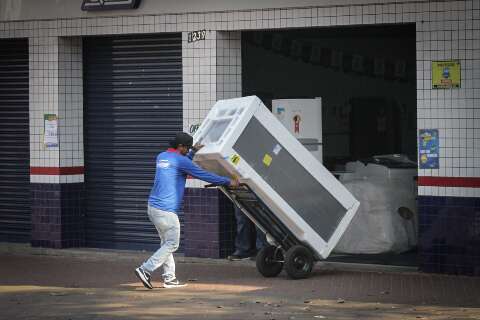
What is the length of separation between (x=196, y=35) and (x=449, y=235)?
14.6ft

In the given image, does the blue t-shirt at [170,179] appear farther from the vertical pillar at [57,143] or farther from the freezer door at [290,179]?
the vertical pillar at [57,143]

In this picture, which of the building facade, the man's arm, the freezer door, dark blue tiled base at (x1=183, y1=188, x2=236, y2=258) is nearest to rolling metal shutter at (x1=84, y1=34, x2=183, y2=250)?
the building facade

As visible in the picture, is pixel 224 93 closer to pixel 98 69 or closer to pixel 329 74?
pixel 98 69

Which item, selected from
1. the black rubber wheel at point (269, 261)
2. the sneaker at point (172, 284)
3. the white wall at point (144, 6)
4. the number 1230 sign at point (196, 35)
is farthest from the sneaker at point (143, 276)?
the white wall at point (144, 6)

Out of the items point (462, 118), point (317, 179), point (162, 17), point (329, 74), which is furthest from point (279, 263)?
point (329, 74)

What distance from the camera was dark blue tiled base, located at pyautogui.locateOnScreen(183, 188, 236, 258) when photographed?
15.6 m

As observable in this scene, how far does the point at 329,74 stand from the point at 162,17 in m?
3.94

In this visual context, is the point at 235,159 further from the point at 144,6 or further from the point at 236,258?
the point at 144,6

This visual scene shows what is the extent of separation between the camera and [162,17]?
1608 cm

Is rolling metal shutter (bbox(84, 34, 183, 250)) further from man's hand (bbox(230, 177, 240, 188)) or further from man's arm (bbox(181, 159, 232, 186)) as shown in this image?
man's hand (bbox(230, 177, 240, 188))

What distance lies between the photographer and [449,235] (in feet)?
45.5

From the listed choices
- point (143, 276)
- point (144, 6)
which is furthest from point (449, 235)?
point (144, 6)

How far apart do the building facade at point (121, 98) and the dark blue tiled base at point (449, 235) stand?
30mm

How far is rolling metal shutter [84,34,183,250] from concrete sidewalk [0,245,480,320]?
4.17ft
